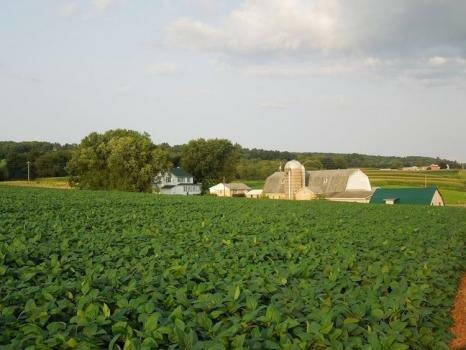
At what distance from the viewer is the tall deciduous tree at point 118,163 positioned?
70750mm

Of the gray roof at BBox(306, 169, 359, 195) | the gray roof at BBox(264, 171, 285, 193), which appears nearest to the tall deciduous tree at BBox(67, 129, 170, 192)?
the gray roof at BBox(264, 171, 285, 193)

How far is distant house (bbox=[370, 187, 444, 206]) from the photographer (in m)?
63.4

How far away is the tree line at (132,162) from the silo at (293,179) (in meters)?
17.6

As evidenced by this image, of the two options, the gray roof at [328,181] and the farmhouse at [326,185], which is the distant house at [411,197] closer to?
Result: the farmhouse at [326,185]

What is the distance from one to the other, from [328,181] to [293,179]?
596 cm

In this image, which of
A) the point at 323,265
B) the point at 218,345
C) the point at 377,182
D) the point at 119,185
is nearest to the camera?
the point at 218,345

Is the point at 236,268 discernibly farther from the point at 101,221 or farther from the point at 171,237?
the point at 101,221

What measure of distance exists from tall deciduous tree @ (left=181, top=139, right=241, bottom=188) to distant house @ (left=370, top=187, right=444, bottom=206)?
3684cm

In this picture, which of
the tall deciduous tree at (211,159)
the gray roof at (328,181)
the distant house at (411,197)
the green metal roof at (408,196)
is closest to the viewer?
the distant house at (411,197)

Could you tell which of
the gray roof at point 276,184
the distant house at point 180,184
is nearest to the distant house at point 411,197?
the gray roof at point 276,184

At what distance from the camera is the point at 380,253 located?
35.9 ft

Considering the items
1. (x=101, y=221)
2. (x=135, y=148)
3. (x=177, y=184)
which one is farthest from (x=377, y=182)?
(x=101, y=221)

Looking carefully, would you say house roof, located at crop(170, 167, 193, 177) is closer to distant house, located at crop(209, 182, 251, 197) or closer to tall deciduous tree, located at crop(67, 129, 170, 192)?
distant house, located at crop(209, 182, 251, 197)

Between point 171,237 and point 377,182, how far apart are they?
330 ft
